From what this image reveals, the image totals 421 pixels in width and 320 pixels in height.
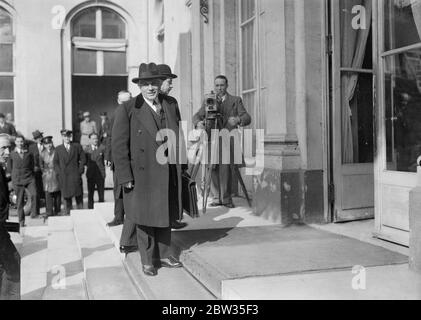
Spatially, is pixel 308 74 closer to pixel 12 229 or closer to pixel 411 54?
pixel 411 54

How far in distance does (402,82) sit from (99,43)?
42.4 feet

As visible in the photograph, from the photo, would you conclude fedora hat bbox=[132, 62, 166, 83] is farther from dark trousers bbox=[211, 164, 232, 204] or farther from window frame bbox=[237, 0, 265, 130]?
window frame bbox=[237, 0, 265, 130]

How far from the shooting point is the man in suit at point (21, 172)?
33.2 ft

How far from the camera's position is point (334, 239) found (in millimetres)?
4957

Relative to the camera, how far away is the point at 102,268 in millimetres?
4793

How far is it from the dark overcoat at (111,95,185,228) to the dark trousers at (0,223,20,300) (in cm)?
154

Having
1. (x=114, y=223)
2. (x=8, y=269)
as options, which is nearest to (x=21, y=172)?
(x=114, y=223)

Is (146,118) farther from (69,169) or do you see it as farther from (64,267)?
(69,169)

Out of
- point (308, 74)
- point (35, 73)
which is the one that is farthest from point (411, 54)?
point (35, 73)

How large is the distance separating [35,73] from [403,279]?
46.1ft

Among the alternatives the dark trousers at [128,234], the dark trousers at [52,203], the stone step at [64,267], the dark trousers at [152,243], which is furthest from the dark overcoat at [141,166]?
the dark trousers at [52,203]

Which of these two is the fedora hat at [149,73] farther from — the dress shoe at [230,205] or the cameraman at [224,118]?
the dress shoe at [230,205]

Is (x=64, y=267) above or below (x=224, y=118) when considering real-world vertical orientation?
below

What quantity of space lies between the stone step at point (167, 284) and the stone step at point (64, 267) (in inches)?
26.1
